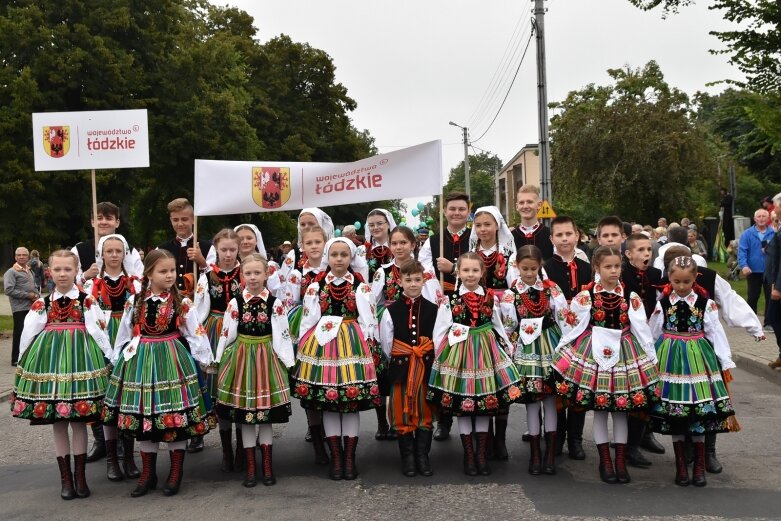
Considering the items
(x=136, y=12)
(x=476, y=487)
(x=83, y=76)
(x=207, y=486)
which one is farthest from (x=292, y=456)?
(x=136, y=12)

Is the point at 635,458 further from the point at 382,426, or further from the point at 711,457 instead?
the point at 382,426

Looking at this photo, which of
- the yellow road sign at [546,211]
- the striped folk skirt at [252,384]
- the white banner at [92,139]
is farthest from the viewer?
the yellow road sign at [546,211]

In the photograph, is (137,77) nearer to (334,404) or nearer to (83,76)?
(83,76)

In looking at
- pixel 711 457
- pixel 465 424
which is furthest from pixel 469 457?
pixel 711 457

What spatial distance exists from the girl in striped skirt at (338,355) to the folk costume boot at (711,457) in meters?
2.64

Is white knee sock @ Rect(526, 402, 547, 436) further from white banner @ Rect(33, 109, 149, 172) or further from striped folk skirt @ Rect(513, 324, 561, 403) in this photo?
white banner @ Rect(33, 109, 149, 172)

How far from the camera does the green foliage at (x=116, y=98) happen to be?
26.7m

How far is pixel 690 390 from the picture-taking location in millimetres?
5766

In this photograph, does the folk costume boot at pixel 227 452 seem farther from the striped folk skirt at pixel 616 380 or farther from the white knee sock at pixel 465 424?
the striped folk skirt at pixel 616 380

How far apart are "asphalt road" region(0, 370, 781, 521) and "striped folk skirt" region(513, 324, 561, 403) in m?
0.66

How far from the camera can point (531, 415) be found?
6.53 m

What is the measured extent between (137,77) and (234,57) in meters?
7.24

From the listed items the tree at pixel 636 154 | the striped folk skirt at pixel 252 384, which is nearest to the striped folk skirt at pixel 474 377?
the striped folk skirt at pixel 252 384

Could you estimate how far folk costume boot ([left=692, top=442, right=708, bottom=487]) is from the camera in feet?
19.0
